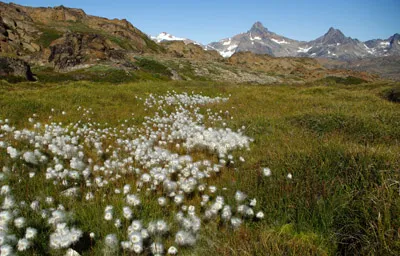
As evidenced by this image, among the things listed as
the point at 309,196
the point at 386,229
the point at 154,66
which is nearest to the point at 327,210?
the point at 309,196

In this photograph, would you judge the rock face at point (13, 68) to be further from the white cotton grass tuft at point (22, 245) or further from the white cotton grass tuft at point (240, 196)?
the white cotton grass tuft at point (240, 196)

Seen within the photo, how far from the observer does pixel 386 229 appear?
2783 mm

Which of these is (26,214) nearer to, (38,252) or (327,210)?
(38,252)

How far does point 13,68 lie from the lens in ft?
99.6

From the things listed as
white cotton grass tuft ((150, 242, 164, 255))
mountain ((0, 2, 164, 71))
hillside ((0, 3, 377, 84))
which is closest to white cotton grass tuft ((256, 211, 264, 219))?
white cotton grass tuft ((150, 242, 164, 255))

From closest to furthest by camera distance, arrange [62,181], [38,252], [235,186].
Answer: [38,252]
[235,186]
[62,181]

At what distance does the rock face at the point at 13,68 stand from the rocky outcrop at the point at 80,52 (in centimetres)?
923

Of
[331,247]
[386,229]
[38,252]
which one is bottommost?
[38,252]

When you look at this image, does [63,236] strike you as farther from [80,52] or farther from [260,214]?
[80,52]

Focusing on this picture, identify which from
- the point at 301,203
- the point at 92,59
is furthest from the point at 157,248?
the point at 92,59

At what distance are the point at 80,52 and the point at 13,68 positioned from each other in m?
15.0

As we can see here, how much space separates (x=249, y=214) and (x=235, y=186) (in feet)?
2.57

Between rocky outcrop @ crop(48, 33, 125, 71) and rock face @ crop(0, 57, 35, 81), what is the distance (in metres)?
9.23

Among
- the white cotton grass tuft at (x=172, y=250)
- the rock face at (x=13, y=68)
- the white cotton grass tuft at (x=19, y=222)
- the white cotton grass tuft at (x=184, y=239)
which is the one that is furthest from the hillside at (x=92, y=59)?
the white cotton grass tuft at (x=172, y=250)
